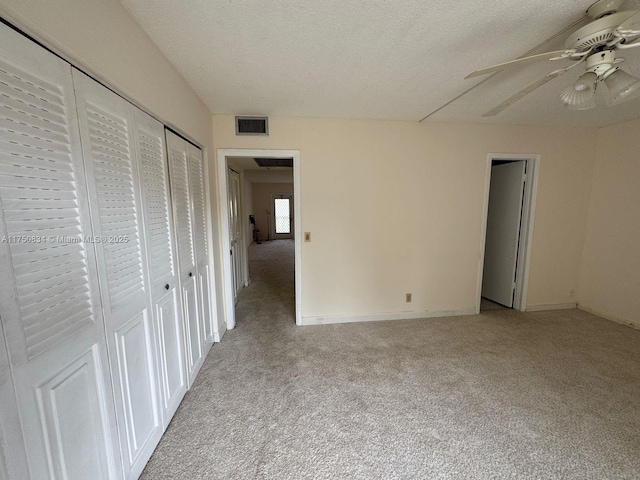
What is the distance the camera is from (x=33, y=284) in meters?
0.76

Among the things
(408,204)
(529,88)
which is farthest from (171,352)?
(529,88)

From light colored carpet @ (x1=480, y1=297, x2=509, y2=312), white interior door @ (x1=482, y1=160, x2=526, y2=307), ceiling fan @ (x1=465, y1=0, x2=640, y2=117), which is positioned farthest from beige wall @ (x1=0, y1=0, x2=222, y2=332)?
light colored carpet @ (x1=480, y1=297, x2=509, y2=312)

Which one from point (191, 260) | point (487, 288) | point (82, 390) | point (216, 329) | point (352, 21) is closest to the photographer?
point (82, 390)

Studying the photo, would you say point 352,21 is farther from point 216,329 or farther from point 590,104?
point 216,329

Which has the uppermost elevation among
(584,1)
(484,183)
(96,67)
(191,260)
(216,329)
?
(584,1)

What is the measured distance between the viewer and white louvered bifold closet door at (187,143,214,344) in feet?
6.94

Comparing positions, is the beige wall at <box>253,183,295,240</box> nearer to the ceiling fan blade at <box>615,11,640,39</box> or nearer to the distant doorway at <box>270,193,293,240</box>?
the distant doorway at <box>270,193,293,240</box>

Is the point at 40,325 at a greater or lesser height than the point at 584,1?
lesser

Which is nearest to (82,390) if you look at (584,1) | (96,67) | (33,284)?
(33,284)

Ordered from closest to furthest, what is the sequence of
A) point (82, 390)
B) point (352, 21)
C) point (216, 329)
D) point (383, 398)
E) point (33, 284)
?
1. point (33, 284)
2. point (82, 390)
3. point (352, 21)
4. point (383, 398)
5. point (216, 329)

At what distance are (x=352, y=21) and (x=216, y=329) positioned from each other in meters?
2.81

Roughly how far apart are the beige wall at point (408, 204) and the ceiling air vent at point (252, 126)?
0.28ft

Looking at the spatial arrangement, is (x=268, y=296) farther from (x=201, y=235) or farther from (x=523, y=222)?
(x=523, y=222)

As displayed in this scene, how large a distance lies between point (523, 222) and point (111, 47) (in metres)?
4.32
